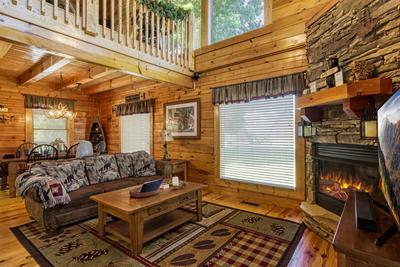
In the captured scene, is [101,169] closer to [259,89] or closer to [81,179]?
[81,179]

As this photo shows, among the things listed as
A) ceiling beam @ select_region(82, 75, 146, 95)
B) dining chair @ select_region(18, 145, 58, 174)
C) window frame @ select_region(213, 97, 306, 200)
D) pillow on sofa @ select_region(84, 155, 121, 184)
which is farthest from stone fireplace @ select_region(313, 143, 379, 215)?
dining chair @ select_region(18, 145, 58, 174)

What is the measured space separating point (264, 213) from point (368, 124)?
1.92 m

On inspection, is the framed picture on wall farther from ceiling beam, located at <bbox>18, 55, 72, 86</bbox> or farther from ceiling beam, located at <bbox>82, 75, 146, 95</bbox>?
ceiling beam, located at <bbox>18, 55, 72, 86</bbox>

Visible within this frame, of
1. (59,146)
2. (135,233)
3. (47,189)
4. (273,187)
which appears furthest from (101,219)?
(59,146)

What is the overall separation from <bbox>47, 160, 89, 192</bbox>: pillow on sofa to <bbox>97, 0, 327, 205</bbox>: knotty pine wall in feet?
7.04

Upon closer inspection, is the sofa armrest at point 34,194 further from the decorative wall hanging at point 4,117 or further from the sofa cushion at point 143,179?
the decorative wall hanging at point 4,117

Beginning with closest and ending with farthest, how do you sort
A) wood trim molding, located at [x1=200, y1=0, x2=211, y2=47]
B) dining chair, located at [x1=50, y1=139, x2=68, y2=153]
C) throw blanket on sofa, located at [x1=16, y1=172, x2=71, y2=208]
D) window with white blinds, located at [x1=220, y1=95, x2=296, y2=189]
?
throw blanket on sofa, located at [x1=16, y1=172, x2=71, y2=208] → window with white blinds, located at [x1=220, y1=95, x2=296, y2=189] → wood trim molding, located at [x1=200, y1=0, x2=211, y2=47] → dining chair, located at [x1=50, y1=139, x2=68, y2=153]

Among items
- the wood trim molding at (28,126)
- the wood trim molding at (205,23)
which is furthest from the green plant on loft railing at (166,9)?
the wood trim molding at (28,126)

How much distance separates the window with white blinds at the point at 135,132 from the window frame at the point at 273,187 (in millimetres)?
2184

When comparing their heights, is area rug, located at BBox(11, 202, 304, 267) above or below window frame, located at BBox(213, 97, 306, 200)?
below

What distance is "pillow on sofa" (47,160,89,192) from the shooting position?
9.88 feet

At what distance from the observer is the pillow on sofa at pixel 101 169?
3496 millimetres

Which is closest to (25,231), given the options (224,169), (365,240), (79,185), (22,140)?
(79,185)

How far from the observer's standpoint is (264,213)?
3238 millimetres
